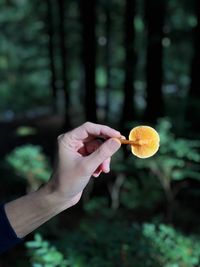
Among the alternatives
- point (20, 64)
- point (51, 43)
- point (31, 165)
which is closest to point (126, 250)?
point (31, 165)

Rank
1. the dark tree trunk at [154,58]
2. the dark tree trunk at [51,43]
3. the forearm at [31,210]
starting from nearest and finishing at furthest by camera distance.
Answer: the forearm at [31,210]
the dark tree trunk at [154,58]
the dark tree trunk at [51,43]

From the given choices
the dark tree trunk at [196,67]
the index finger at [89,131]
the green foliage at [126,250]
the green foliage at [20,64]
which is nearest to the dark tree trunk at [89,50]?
the dark tree trunk at [196,67]

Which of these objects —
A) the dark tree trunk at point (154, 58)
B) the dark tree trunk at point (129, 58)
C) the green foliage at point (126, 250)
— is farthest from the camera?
the dark tree trunk at point (129, 58)

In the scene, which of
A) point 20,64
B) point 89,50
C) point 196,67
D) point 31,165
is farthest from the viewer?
point 20,64

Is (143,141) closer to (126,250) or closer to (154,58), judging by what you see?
(126,250)

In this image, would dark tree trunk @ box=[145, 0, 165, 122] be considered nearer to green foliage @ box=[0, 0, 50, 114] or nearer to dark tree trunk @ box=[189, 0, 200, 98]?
dark tree trunk @ box=[189, 0, 200, 98]

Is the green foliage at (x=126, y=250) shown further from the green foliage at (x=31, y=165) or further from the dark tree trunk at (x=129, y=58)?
the dark tree trunk at (x=129, y=58)

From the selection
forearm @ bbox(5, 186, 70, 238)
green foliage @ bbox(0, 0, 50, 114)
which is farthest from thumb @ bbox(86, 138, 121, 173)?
green foliage @ bbox(0, 0, 50, 114)
